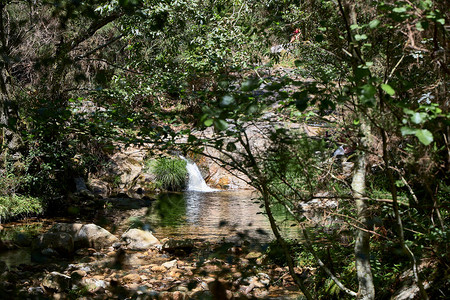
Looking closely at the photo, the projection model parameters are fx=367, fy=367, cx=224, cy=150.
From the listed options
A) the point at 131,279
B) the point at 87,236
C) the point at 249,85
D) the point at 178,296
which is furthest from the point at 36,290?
the point at 249,85

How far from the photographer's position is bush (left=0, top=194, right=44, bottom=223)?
702cm

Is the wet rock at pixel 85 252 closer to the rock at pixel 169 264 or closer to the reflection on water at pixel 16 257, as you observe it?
the reflection on water at pixel 16 257

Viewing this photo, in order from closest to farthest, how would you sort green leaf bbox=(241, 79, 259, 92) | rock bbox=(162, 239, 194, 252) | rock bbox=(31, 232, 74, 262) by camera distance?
green leaf bbox=(241, 79, 259, 92), rock bbox=(31, 232, 74, 262), rock bbox=(162, 239, 194, 252)

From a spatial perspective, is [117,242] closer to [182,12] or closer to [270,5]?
[182,12]

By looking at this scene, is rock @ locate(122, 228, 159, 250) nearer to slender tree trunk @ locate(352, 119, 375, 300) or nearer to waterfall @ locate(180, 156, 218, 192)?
slender tree trunk @ locate(352, 119, 375, 300)

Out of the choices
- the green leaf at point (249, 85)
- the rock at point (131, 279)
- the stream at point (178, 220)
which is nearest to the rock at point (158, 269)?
the rock at point (131, 279)

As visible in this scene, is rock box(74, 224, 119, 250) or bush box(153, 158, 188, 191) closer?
rock box(74, 224, 119, 250)

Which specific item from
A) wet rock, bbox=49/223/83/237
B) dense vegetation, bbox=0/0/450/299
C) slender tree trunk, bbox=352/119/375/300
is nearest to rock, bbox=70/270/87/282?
wet rock, bbox=49/223/83/237

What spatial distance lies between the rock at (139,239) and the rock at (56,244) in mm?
915

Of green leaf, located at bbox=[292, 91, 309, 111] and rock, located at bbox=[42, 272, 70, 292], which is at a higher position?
green leaf, located at bbox=[292, 91, 309, 111]

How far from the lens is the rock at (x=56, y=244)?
5.71m

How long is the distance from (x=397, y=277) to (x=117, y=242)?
183 inches

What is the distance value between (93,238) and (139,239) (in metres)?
0.78

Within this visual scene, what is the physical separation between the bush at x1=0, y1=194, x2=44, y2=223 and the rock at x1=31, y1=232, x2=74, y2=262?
162 centimetres
